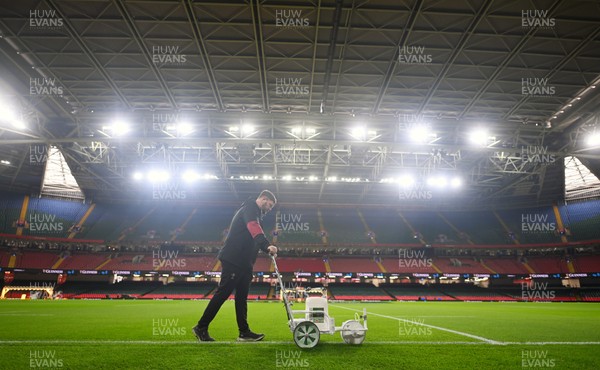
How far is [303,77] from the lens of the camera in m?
19.7

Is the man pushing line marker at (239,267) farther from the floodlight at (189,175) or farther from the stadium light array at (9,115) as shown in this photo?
the floodlight at (189,175)

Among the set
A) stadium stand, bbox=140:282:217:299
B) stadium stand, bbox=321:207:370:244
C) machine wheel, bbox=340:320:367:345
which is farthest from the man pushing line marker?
stadium stand, bbox=321:207:370:244

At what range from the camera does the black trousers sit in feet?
15.7

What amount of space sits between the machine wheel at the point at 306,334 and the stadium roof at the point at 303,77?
1419cm

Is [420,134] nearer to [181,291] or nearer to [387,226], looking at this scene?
[387,226]

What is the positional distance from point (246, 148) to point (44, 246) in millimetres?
28015

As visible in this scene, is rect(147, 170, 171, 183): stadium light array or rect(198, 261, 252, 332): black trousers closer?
rect(198, 261, 252, 332): black trousers

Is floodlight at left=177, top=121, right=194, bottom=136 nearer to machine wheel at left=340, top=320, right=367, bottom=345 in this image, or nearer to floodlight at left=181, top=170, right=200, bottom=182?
floodlight at left=181, top=170, right=200, bottom=182

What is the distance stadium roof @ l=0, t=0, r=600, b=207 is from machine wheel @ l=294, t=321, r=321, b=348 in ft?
46.5

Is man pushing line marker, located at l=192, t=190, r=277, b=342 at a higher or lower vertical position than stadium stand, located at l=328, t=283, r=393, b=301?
higher

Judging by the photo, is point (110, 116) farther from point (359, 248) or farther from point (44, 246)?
point (359, 248)

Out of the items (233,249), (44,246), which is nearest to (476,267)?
(233,249)

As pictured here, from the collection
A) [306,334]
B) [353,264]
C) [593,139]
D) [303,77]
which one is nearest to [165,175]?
[303,77]

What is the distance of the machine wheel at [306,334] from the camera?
173 inches
